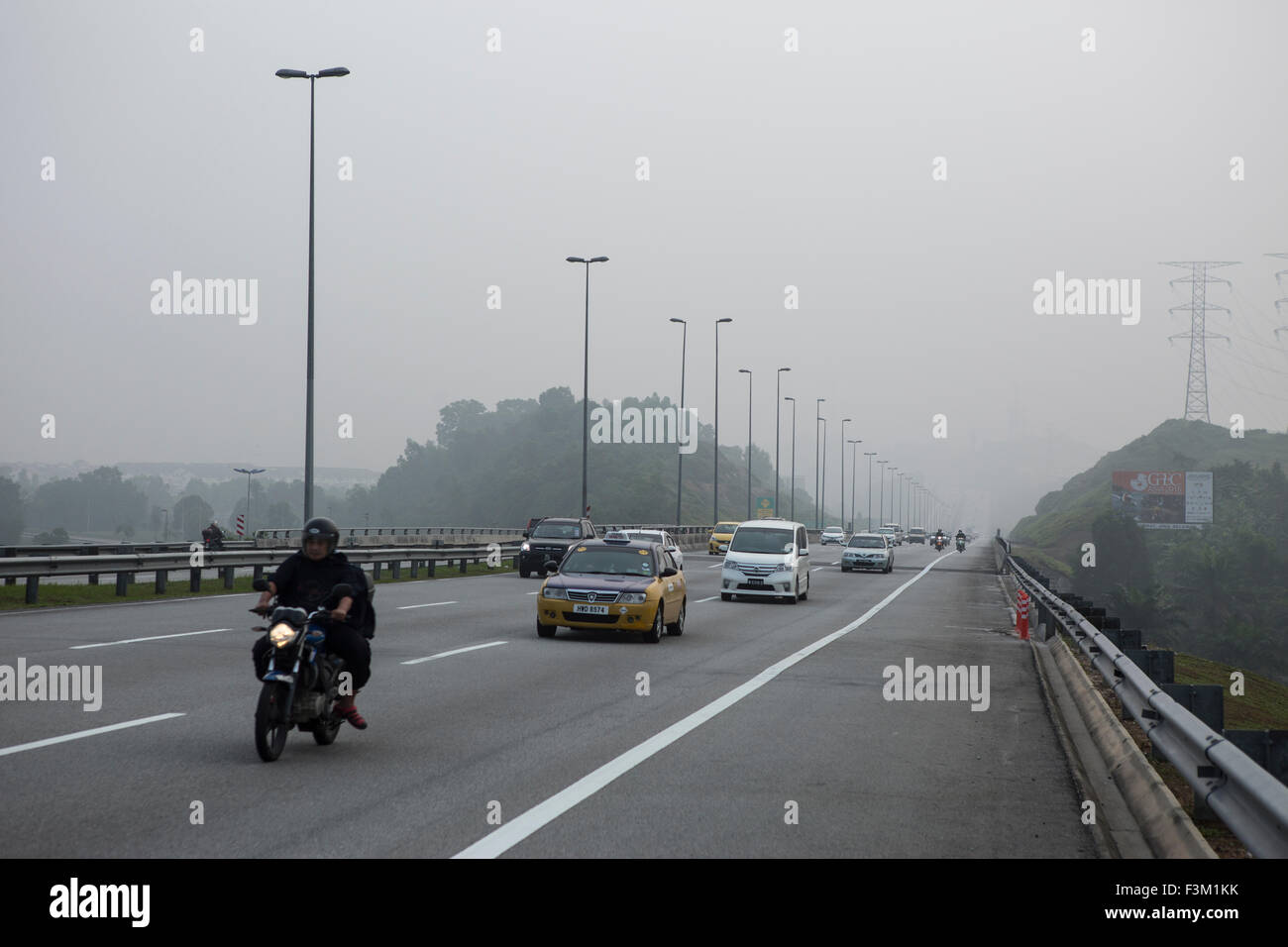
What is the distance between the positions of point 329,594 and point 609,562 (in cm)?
1075

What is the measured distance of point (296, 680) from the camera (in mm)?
9234

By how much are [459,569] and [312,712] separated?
31.4m

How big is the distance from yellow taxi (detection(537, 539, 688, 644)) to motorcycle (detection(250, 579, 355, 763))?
9.32m

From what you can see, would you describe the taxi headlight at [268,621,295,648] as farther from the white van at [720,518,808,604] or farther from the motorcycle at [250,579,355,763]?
the white van at [720,518,808,604]

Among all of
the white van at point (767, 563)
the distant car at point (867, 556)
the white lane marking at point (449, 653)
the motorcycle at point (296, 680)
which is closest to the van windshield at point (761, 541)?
the white van at point (767, 563)

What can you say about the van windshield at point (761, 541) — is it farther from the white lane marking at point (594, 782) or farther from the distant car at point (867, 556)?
the distant car at point (867, 556)

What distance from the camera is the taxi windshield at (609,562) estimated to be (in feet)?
65.6

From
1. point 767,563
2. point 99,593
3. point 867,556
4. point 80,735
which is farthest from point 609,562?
point 867,556

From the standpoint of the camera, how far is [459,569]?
40.6m

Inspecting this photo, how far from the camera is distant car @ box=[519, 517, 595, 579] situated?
122 ft

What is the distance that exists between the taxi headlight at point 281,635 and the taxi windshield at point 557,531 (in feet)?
96.1

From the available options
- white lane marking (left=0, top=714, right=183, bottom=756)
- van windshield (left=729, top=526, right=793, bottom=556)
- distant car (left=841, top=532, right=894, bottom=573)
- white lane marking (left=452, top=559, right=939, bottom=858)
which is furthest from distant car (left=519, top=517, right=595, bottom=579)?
white lane marking (left=0, top=714, right=183, bottom=756)
